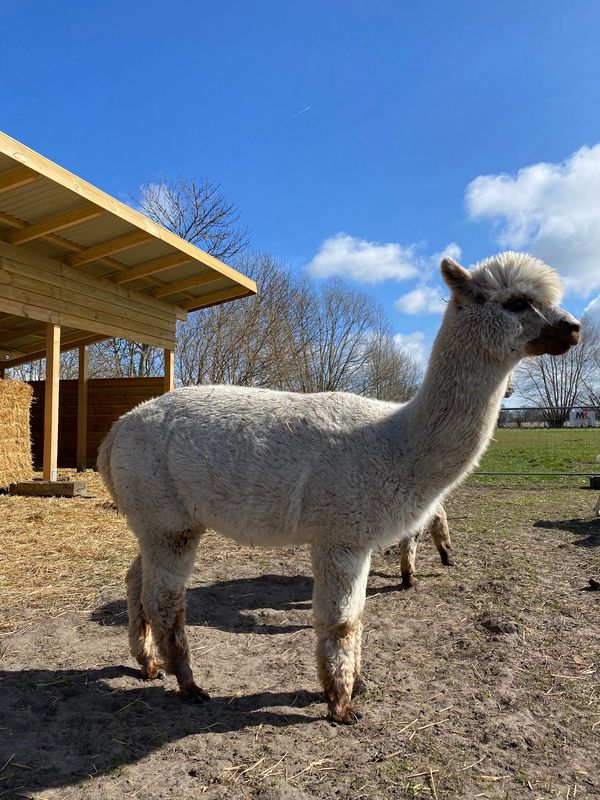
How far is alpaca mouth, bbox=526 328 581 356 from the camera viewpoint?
289 centimetres

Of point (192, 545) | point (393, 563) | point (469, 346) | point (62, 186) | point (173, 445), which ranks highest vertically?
point (62, 186)

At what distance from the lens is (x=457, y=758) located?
2.65 m

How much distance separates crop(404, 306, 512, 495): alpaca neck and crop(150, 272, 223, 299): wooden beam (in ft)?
32.1

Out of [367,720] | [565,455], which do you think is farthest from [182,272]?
[565,455]

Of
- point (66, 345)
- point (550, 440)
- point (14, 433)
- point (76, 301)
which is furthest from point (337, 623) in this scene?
point (550, 440)

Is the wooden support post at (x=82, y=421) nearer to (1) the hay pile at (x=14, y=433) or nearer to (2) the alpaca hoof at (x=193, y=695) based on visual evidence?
(1) the hay pile at (x=14, y=433)

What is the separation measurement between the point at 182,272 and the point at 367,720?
35.1 ft

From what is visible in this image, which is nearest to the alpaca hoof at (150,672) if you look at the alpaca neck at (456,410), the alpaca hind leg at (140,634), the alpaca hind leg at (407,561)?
the alpaca hind leg at (140,634)

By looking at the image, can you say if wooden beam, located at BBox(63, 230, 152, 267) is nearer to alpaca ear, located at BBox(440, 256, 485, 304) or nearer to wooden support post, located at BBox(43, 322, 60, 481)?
wooden support post, located at BBox(43, 322, 60, 481)

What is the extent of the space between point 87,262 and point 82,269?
614mm

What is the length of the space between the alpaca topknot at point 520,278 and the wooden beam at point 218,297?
423 inches

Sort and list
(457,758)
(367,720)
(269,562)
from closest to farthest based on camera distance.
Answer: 1. (457,758)
2. (367,720)
3. (269,562)

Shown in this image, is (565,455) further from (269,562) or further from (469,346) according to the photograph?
(469,346)

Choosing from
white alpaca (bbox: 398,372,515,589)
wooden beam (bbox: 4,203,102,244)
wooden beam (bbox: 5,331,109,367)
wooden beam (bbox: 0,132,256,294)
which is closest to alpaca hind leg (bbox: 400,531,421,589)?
white alpaca (bbox: 398,372,515,589)
